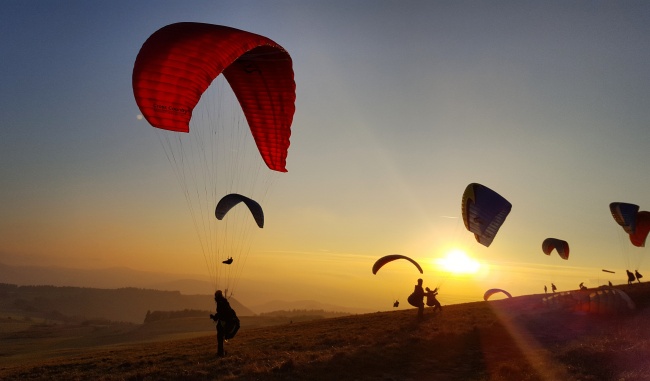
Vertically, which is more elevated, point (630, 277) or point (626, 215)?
point (626, 215)

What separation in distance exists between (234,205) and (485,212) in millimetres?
15233

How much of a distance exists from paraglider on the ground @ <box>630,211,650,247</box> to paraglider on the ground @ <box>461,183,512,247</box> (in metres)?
18.3

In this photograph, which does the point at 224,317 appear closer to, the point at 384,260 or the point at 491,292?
the point at 384,260

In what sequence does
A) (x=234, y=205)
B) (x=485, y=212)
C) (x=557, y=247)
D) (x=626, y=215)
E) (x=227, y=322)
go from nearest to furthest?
(x=227, y=322), (x=234, y=205), (x=485, y=212), (x=626, y=215), (x=557, y=247)

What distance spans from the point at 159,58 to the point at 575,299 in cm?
2489

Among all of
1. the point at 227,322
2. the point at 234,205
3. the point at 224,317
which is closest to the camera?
the point at 224,317

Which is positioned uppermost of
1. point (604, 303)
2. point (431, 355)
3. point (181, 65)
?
point (181, 65)

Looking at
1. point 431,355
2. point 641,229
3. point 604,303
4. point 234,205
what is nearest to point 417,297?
point 431,355

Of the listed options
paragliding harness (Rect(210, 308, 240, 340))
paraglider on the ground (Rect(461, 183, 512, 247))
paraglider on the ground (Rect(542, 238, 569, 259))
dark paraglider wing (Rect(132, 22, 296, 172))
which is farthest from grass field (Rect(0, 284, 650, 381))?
paraglider on the ground (Rect(542, 238, 569, 259))

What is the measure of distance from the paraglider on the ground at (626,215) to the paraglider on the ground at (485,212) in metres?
16.7

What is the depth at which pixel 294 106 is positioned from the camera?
19141mm

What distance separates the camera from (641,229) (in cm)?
3994

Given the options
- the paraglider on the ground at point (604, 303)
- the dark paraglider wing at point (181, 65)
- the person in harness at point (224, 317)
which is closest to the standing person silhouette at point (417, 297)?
the paraglider on the ground at point (604, 303)

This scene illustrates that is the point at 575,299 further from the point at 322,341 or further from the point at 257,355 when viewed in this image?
the point at 257,355
